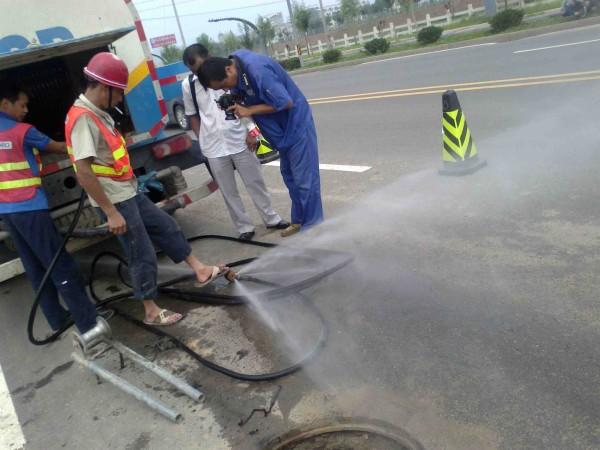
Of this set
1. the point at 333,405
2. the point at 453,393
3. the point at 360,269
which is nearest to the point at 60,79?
the point at 360,269

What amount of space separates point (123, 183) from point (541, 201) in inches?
135

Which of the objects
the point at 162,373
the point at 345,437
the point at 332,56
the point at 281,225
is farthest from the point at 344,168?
the point at 332,56

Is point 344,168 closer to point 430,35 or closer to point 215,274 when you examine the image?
point 215,274

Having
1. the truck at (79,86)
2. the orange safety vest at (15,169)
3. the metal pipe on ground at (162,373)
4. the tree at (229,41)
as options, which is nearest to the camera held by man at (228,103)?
the truck at (79,86)

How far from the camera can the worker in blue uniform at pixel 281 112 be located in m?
4.33

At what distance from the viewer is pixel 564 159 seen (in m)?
5.38

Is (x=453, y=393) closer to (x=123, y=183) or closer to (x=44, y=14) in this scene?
(x=123, y=183)

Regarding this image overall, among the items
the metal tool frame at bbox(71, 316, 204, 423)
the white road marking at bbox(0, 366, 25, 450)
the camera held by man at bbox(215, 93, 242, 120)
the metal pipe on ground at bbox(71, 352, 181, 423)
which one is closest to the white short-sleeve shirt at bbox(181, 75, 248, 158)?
the camera held by man at bbox(215, 93, 242, 120)

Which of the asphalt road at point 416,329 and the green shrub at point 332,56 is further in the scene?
the green shrub at point 332,56

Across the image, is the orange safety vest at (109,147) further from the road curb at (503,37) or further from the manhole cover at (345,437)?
the road curb at (503,37)

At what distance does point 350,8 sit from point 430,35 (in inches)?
1200

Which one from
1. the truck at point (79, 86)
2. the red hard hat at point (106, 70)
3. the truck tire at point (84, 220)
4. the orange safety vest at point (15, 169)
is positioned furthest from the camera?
the truck tire at point (84, 220)

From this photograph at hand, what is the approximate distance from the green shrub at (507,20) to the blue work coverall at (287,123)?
626 inches

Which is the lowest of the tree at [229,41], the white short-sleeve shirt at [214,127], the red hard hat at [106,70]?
the white short-sleeve shirt at [214,127]
